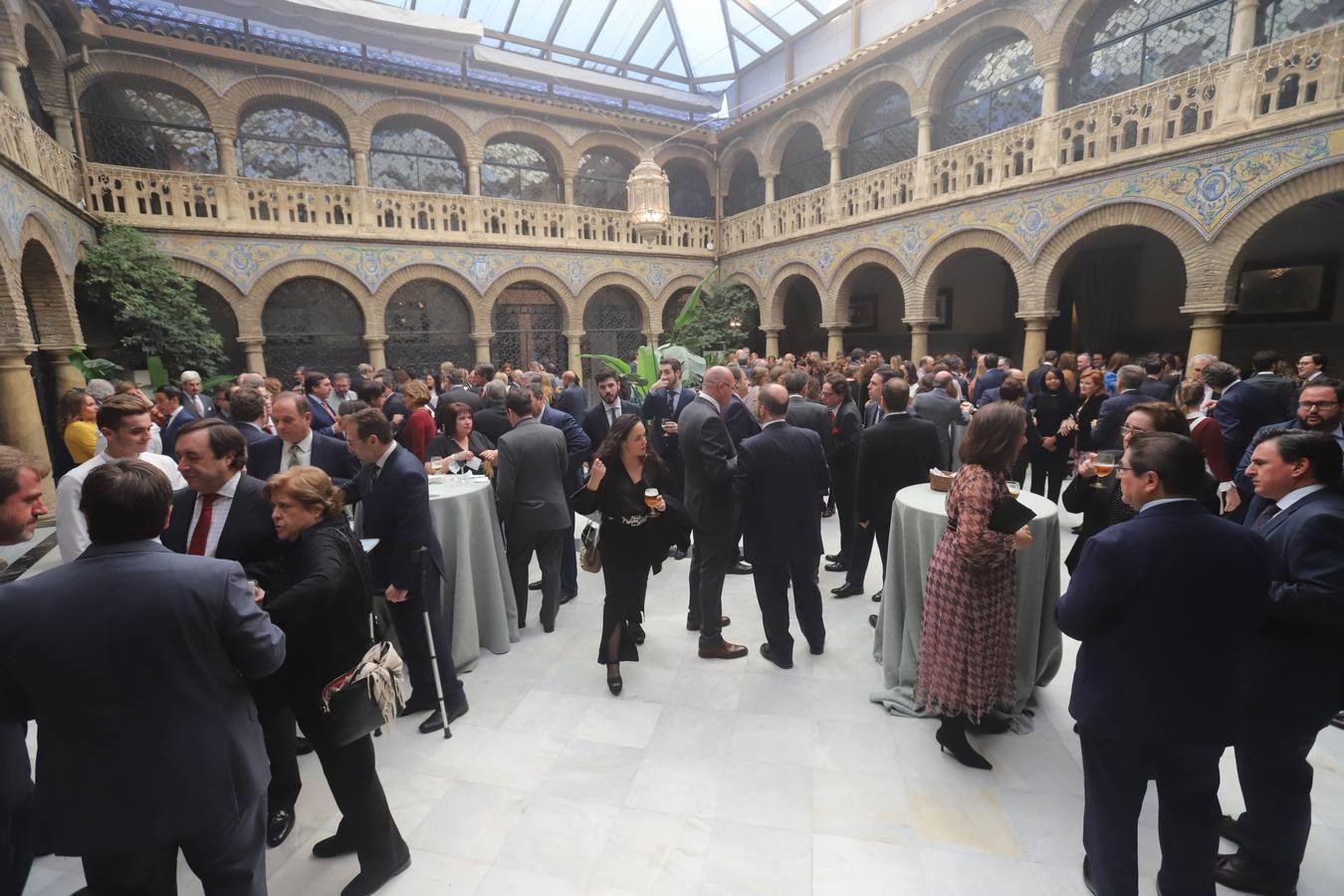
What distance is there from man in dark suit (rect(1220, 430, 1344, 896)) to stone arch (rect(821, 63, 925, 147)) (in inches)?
451

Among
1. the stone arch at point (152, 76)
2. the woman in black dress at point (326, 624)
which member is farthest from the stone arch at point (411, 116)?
the woman in black dress at point (326, 624)

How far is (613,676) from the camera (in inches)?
150

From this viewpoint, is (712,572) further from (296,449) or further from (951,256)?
(951,256)

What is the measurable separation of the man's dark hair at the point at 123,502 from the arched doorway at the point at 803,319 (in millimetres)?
17048

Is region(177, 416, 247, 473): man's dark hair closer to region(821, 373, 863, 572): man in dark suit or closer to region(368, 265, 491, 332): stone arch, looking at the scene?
region(821, 373, 863, 572): man in dark suit

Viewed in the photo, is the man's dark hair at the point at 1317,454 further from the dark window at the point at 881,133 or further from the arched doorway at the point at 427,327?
the arched doorway at the point at 427,327

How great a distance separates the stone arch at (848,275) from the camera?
12012 millimetres

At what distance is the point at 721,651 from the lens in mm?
4188

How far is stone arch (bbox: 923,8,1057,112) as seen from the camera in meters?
9.78

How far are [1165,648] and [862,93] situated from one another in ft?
44.2

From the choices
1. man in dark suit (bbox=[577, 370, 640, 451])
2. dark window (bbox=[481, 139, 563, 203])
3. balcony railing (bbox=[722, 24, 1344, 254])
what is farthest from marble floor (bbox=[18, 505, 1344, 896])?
dark window (bbox=[481, 139, 563, 203])

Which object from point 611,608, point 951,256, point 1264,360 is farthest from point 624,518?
point 951,256

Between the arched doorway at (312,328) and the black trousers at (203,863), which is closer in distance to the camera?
the black trousers at (203,863)

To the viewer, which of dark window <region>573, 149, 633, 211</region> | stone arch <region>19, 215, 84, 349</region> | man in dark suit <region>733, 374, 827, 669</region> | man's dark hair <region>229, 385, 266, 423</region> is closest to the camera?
man's dark hair <region>229, 385, 266, 423</region>
